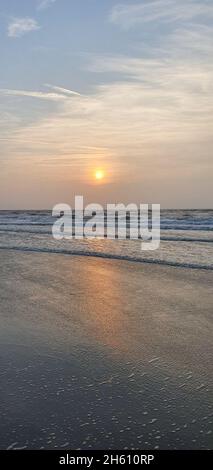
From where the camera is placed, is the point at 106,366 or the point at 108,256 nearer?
the point at 106,366

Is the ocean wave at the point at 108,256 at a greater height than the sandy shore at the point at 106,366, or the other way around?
the ocean wave at the point at 108,256

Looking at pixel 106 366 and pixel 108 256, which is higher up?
pixel 108 256

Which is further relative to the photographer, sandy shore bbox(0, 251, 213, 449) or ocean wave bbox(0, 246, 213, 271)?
ocean wave bbox(0, 246, 213, 271)

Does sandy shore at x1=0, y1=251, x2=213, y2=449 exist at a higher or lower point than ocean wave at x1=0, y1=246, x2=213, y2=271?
lower

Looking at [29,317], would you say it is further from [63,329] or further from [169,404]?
[169,404]

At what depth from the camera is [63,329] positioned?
5602 millimetres

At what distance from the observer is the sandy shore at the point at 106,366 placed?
3119 millimetres

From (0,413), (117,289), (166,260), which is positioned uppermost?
(166,260)

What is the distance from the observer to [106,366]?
4.34 meters

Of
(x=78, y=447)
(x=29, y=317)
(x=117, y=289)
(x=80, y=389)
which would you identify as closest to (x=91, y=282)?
(x=117, y=289)

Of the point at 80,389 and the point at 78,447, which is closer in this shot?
the point at 78,447

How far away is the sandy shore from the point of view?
123 inches
